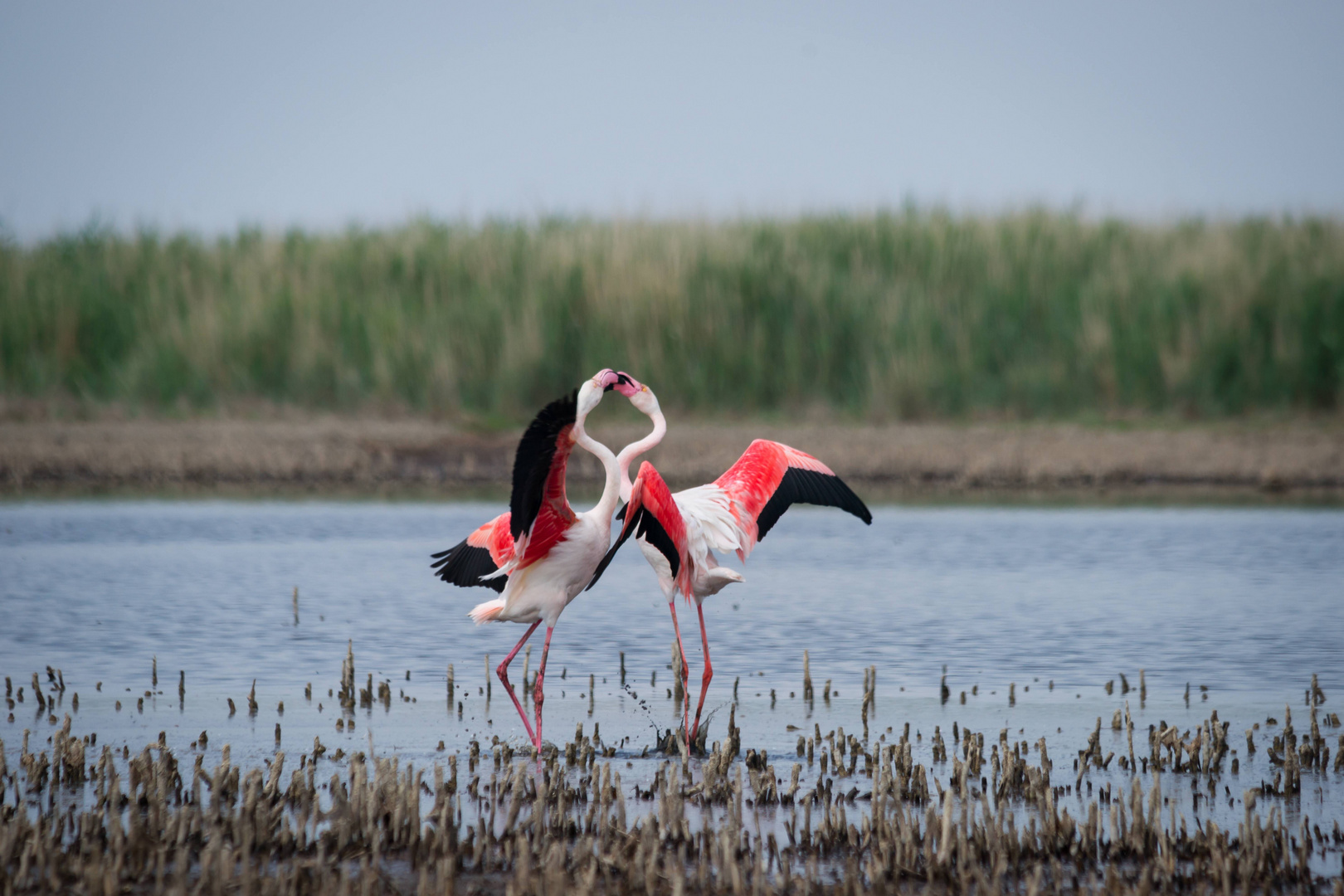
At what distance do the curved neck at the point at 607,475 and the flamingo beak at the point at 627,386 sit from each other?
22 cm

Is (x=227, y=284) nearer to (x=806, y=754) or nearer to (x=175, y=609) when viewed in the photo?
(x=175, y=609)

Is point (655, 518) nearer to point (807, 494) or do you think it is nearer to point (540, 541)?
point (540, 541)

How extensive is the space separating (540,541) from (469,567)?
701 millimetres

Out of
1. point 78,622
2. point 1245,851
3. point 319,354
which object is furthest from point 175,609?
point 319,354

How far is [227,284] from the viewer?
2044cm

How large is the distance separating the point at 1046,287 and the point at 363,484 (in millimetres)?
9526

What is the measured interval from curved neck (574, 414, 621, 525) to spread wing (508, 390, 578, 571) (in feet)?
0.55

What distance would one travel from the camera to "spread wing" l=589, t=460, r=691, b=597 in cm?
571

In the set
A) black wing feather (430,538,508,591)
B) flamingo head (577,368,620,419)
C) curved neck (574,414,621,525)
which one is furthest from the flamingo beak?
black wing feather (430,538,508,591)

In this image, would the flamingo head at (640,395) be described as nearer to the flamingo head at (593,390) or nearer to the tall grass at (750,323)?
the flamingo head at (593,390)

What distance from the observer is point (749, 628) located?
355 inches

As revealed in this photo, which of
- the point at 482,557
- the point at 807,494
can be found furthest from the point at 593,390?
A: the point at 807,494

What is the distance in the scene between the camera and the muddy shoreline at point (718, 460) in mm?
14906

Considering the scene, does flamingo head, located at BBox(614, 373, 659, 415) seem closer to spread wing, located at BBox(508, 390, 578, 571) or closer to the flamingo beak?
the flamingo beak
